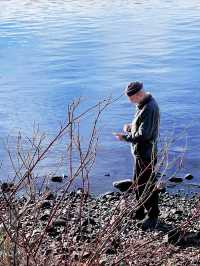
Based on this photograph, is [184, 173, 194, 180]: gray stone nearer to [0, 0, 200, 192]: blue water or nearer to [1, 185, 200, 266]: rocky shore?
[0, 0, 200, 192]: blue water

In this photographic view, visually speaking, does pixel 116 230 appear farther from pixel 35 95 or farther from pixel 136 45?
pixel 136 45

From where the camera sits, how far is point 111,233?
16.2ft

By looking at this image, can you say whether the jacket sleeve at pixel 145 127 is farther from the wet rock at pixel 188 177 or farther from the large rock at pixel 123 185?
the wet rock at pixel 188 177

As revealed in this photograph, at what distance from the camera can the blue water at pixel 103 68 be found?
17641mm

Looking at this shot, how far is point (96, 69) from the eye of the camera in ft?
84.9

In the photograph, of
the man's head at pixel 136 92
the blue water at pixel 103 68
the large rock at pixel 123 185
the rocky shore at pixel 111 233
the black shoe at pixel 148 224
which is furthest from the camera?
the blue water at pixel 103 68

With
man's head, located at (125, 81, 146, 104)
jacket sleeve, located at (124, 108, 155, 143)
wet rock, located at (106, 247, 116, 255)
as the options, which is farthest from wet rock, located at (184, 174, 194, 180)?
wet rock, located at (106, 247, 116, 255)

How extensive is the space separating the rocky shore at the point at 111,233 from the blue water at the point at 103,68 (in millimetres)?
2984

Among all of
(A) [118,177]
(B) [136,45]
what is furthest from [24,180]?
(B) [136,45]

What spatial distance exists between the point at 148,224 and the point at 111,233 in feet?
16.8

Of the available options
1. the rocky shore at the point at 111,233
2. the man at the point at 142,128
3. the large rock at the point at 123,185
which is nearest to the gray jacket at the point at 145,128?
the man at the point at 142,128

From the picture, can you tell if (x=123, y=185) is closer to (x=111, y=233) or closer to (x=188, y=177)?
(x=188, y=177)

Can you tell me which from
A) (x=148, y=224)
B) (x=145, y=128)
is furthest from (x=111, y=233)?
(x=148, y=224)

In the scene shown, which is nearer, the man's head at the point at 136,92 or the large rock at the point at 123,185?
the man's head at the point at 136,92
